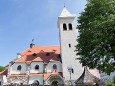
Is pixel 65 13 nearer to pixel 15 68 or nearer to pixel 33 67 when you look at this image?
pixel 33 67

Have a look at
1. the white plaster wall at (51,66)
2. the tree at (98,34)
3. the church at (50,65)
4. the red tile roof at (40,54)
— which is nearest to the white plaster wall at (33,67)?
the church at (50,65)

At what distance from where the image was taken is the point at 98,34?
65.0 ft

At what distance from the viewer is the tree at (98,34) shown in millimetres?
19408

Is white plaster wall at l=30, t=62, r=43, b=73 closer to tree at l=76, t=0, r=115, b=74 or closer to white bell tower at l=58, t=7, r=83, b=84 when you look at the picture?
white bell tower at l=58, t=7, r=83, b=84

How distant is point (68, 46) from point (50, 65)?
5.95 meters

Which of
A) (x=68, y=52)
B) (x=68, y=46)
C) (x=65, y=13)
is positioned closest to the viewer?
(x=68, y=52)

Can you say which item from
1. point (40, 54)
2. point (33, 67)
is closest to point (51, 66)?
point (33, 67)

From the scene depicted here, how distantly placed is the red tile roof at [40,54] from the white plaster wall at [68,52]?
2480mm

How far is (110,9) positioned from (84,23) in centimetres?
337

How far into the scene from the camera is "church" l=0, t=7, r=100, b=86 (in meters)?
40.0

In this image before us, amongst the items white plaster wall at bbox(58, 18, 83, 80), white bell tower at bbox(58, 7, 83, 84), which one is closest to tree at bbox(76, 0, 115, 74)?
white bell tower at bbox(58, 7, 83, 84)

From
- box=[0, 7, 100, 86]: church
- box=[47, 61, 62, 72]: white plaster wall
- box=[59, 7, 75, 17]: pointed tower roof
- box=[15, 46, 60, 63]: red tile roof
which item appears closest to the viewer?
box=[0, 7, 100, 86]: church

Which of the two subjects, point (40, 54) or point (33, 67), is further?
point (40, 54)

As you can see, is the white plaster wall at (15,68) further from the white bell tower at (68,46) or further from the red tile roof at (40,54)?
the white bell tower at (68,46)
